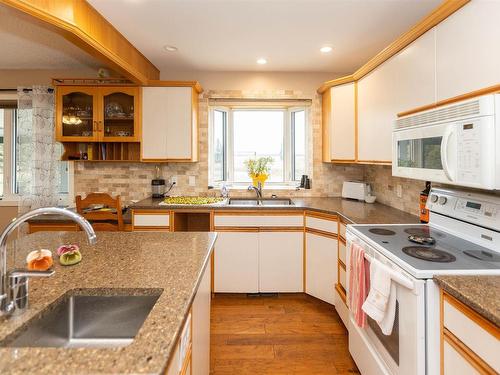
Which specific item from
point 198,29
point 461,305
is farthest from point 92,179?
Answer: point 461,305

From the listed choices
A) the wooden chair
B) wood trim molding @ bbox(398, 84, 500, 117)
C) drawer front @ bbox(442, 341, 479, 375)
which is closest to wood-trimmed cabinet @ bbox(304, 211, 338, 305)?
wood trim molding @ bbox(398, 84, 500, 117)

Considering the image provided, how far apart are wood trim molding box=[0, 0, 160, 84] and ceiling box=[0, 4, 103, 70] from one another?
43cm

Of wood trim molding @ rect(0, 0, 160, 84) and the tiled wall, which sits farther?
the tiled wall

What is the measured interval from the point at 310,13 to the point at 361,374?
2435mm

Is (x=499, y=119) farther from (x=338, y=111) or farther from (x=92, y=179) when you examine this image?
(x=92, y=179)

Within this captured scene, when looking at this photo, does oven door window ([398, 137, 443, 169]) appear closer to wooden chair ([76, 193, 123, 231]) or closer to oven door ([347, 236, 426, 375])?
oven door ([347, 236, 426, 375])

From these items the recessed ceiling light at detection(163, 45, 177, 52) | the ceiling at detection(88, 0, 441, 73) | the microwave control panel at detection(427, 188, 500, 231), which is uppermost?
the recessed ceiling light at detection(163, 45, 177, 52)

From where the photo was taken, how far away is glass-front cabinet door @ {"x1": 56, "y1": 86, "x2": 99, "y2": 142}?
3.08 meters

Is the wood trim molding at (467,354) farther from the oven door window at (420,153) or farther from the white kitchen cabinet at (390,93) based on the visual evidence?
the white kitchen cabinet at (390,93)

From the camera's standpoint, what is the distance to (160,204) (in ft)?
9.44

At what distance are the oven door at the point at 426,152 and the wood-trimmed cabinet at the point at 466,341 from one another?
2.07 ft

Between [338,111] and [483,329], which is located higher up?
[338,111]

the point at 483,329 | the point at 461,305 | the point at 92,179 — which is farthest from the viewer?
the point at 92,179

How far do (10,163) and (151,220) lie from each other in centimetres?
214
